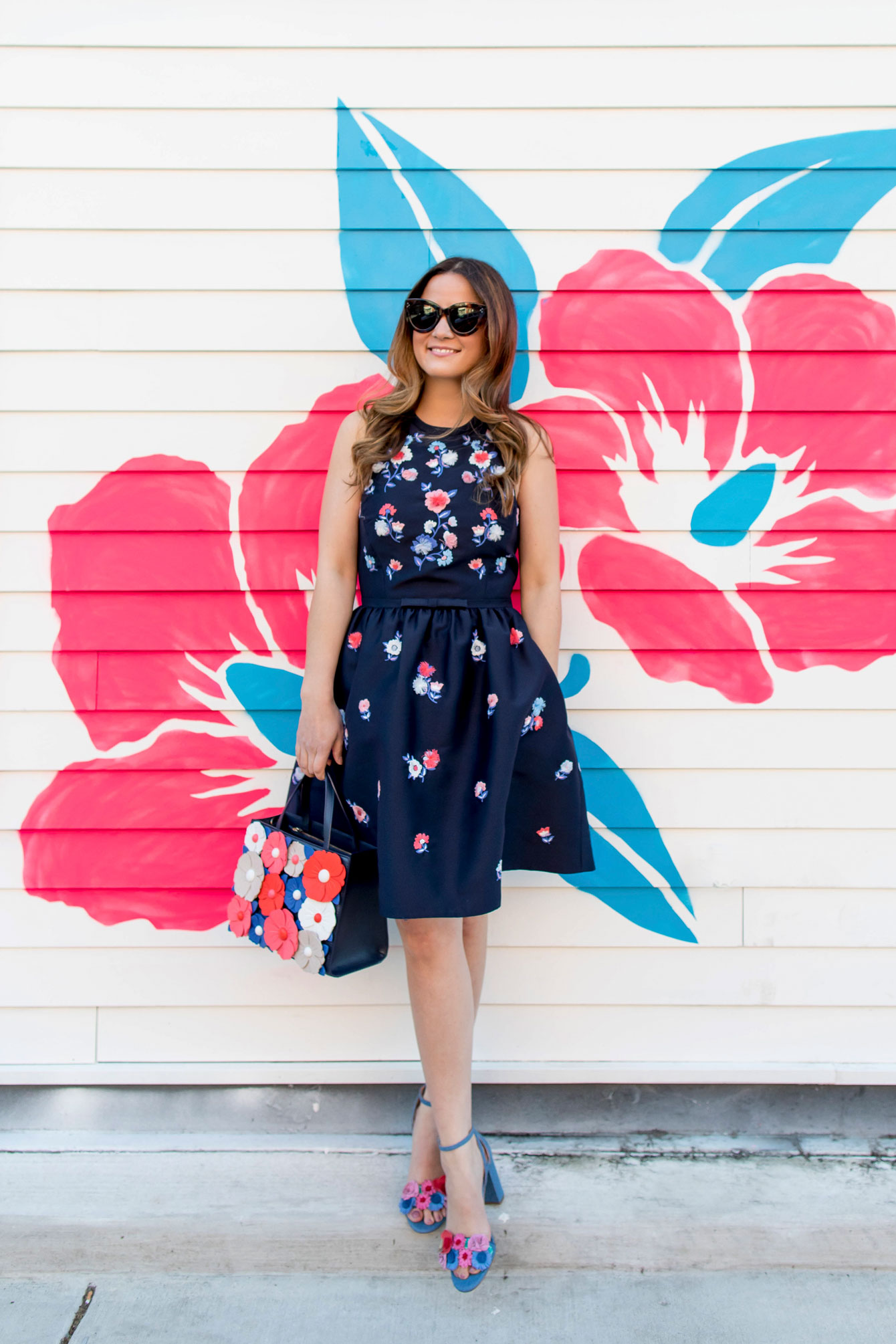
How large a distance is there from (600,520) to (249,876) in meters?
1.11

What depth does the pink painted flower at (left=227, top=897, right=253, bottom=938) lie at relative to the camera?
6.26ft

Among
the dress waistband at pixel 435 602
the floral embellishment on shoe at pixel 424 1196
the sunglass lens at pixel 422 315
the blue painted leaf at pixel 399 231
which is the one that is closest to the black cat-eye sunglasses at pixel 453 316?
the sunglass lens at pixel 422 315

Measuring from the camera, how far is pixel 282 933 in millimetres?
1851

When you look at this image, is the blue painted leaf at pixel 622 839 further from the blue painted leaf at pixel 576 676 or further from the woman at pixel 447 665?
the woman at pixel 447 665

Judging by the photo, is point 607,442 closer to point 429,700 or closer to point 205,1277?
point 429,700

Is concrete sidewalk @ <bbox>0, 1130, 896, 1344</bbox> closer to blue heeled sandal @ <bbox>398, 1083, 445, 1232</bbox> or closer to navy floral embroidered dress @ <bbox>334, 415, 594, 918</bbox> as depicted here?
blue heeled sandal @ <bbox>398, 1083, 445, 1232</bbox>

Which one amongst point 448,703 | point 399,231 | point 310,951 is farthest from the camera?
point 399,231

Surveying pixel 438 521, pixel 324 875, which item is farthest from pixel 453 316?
pixel 324 875

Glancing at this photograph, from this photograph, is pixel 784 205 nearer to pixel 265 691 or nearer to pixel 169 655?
pixel 265 691

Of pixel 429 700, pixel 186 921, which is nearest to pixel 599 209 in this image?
pixel 429 700

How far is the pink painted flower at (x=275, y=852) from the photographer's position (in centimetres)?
185

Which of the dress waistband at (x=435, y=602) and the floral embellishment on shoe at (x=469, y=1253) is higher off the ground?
the dress waistband at (x=435, y=602)

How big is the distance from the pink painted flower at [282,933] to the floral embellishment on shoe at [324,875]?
9cm

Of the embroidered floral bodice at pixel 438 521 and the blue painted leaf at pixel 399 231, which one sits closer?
the embroidered floral bodice at pixel 438 521
